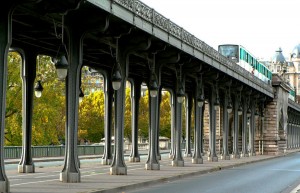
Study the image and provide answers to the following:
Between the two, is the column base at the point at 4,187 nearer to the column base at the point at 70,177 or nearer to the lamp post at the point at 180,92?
the column base at the point at 70,177

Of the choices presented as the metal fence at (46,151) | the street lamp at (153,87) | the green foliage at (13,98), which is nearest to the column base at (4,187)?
the street lamp at (153,87)

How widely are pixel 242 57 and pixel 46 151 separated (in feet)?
74.3

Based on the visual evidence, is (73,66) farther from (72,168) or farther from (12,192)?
(12,192)

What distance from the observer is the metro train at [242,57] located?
64.6 m

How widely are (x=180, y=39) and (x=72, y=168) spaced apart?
1308cm

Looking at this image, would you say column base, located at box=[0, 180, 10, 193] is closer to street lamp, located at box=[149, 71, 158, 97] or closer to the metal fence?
street lamp, located at box=[149, 71, 158, 97]

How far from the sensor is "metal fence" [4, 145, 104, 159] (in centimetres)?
4825

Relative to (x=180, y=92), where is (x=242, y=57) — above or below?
above

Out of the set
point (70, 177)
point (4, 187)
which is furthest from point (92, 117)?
point (4, 187)

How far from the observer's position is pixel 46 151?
5353 cm

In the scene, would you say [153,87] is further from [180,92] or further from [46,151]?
[46,151]

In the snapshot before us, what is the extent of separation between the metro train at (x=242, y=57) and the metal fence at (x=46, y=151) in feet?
49.7

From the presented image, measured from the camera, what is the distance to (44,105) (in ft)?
179

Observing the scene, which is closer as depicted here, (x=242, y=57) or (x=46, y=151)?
(x=46, y=151)
